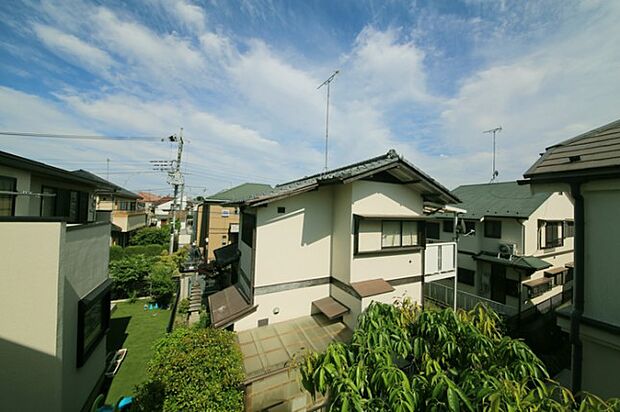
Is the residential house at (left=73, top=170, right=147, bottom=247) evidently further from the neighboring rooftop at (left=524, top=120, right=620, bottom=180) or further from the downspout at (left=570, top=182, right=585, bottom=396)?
the downspout at (left=570, top=182, right=585, bottom=396)

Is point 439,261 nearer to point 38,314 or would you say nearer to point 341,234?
point 341,234

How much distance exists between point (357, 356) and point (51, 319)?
5.35m

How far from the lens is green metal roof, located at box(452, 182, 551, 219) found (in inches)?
533

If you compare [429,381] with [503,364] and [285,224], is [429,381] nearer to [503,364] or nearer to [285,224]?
[503,364]

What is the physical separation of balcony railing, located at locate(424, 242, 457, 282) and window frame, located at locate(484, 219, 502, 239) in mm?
6188

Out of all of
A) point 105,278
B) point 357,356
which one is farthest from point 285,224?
point 105,278

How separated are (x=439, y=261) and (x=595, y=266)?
6303 millimetres

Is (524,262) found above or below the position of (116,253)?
above

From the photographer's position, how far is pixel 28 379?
401cm

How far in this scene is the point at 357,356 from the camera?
3.45 m

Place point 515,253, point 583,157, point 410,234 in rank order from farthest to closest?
point 515,253
point 410,234
point 583,157

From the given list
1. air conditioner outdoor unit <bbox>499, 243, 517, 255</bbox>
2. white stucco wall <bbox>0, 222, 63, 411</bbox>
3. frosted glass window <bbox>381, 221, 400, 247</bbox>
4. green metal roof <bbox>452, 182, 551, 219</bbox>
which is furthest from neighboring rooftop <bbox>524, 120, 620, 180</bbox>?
air conditioner outdoor unit <bbox>499, 243, 517, 255</bbox>

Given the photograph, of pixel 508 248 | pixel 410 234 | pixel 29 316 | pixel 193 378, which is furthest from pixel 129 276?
pixel 508 248

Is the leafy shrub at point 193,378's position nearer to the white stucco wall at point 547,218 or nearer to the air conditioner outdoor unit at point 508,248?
the air conditioner outdoor unit at point 508,248
